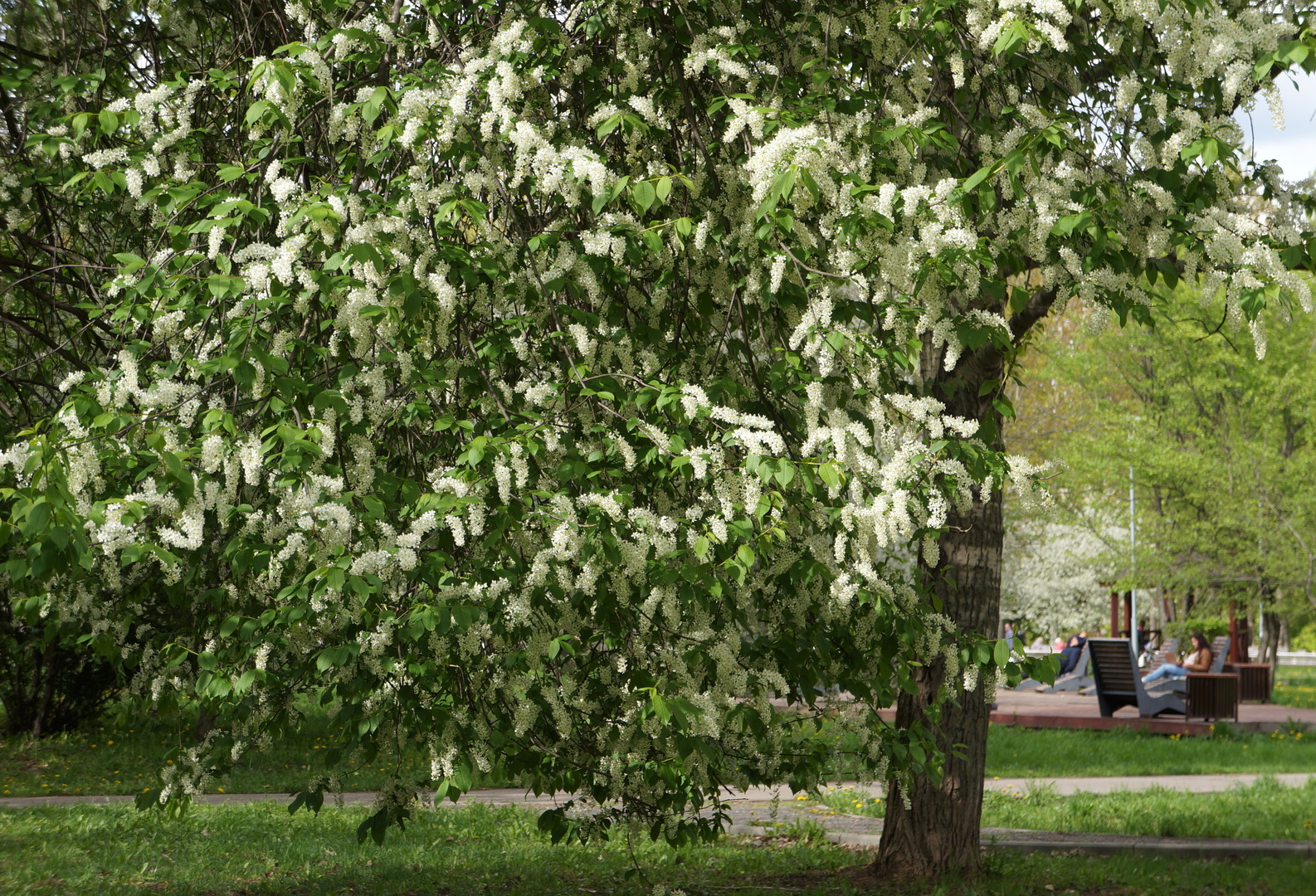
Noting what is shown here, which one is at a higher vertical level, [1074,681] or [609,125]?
[609,125]

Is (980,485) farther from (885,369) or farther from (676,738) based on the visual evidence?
(676,738)

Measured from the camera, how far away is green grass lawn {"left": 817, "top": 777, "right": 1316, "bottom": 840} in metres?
8.52

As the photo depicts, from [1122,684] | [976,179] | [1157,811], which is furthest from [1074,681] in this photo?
[976,179]

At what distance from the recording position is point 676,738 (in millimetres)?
3865

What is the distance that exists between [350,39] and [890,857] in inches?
210

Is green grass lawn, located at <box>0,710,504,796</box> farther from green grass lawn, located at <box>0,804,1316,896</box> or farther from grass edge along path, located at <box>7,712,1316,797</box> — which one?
green grass lawn, located at <box>0,804,1316,896</box>

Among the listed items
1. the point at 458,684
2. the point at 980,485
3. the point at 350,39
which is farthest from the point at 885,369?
the point at 350,39

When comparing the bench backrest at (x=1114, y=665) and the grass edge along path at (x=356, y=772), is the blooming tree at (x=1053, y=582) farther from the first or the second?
the grass edge along path at (x=356, y=772)

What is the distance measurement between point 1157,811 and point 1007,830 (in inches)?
58.3

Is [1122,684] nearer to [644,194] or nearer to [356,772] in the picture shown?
[356,772]

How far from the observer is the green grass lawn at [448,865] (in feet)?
21.7

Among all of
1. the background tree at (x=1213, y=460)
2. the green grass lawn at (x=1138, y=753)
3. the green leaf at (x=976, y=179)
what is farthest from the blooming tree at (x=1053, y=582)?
the green leaf at (x=976, y=179)

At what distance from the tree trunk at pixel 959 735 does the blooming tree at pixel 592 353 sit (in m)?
1.81

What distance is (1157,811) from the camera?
923 centimetres
